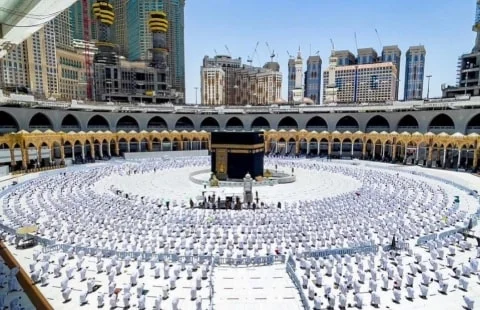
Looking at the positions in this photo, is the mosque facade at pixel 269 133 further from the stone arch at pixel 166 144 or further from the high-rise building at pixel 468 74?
the high-rise building at pixel 468 74

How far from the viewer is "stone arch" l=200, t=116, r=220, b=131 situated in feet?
218

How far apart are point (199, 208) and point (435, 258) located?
14954mm

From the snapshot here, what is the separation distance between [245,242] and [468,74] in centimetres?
8042

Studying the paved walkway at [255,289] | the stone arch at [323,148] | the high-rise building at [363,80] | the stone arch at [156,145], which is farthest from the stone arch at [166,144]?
the high-rise building at [363,80]

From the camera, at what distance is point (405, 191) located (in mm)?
27062

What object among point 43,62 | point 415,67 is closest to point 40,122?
point 43,62

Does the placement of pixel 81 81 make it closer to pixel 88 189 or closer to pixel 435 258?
pixel 88 189

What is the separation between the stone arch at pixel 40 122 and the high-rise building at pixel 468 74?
81.7m

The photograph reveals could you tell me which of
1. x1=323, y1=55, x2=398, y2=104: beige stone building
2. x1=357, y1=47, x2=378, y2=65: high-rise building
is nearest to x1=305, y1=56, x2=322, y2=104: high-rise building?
x1=323, y1=55, x2=398, y2=104: beige stone building

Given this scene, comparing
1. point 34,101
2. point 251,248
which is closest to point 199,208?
point 251,248

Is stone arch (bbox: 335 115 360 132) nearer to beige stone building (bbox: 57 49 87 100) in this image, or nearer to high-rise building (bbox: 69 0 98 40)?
beige stone building (bbox: 57 49 87 100)

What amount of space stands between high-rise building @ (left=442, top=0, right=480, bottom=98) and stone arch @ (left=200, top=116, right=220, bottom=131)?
176 feet

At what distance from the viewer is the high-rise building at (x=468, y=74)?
2685 inches

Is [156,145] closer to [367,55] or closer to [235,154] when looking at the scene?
[235,154]
